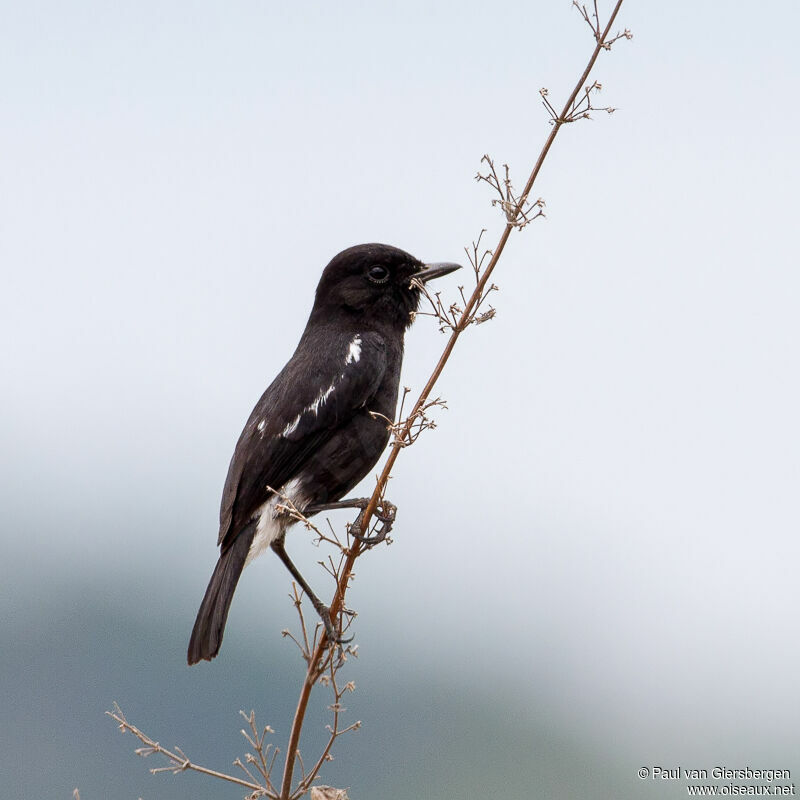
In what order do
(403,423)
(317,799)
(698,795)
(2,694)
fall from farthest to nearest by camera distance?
(2,694)
(698,795)
(403,423)
(317,799)

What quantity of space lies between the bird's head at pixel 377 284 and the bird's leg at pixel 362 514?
1.16m

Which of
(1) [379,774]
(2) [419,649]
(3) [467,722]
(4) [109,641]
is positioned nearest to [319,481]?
(1) [379,774]

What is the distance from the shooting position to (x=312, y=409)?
21.4 feet

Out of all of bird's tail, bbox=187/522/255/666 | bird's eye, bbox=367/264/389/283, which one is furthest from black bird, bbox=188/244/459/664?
bird's eye, bbox=367/264/389/283

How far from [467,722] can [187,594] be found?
64.2 m

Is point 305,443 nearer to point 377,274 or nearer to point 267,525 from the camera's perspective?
point 267,525

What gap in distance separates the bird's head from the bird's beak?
0.02 metres

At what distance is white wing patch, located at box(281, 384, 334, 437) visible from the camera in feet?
21.2

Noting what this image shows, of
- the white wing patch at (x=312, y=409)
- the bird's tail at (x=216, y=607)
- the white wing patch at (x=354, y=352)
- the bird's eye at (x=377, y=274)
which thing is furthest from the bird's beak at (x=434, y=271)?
the bird's tail at (x=216, y=607)

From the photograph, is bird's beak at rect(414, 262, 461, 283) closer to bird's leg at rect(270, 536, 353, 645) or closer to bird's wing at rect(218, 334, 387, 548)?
bird's wing at rect(218, 334, 387, 548)

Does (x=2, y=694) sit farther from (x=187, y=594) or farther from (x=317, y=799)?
(x=317, y=799)

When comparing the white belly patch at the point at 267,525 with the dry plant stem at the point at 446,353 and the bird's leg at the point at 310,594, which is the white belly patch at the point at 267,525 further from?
the dry plant stem at the point at 446,353

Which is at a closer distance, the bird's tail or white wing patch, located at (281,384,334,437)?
the bird's tail

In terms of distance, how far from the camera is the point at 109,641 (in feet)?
554
